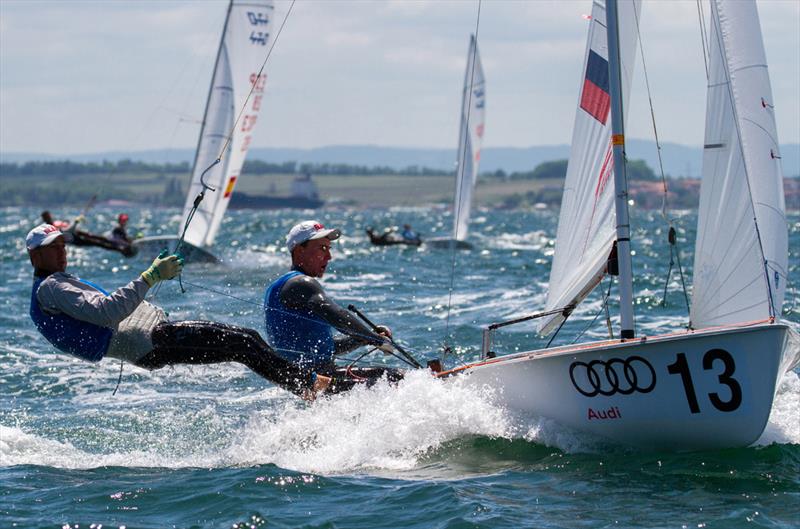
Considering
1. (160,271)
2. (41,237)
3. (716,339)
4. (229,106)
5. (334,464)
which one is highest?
(229,106)

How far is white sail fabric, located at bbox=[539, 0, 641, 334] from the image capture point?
20.9 ft

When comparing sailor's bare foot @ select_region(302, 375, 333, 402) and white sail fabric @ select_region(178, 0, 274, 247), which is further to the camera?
white sail fabric @ select_region(178, 0, 274, 247)

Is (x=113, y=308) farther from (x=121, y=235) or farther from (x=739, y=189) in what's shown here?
(x=121, y=235)

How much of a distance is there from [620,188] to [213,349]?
89.8 inches

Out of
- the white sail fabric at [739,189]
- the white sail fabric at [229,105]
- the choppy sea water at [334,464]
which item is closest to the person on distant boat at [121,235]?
the white sail fabric at [229,105]

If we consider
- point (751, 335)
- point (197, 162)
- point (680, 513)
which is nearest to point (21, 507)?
point (680, 513)

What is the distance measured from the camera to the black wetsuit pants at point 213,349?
612 cm

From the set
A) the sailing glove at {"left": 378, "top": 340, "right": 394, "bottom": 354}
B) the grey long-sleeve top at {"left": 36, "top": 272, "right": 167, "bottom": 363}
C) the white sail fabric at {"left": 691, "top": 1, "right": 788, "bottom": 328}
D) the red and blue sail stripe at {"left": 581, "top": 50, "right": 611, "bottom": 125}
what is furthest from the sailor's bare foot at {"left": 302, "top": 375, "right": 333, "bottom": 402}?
the red and blue sail stripe at {"left": 581, "top": 50, "right": 611, "bottom": 125}

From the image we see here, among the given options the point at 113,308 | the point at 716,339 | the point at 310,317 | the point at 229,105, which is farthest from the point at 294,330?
the point at 229,105

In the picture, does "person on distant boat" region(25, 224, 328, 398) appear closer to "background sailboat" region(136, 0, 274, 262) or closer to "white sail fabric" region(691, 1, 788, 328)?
"white sail fabric" region(691, 1, 788, 328)

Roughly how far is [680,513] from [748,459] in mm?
862

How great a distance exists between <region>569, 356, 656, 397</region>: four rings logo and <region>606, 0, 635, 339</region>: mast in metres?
0.22

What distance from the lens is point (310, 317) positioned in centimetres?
625

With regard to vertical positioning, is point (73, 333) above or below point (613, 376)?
above
